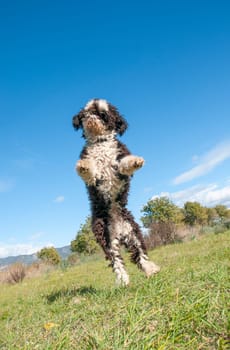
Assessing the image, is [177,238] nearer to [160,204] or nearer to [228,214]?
[160,204]

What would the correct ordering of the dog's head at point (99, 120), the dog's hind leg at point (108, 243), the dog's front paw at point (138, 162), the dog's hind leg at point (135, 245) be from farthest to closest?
the dog's head at point (99, 120) < the dog's hind leg at point (135, 245) < the dog's hind leg at point (108, 243) < the dog's front paw at point (138, 162)

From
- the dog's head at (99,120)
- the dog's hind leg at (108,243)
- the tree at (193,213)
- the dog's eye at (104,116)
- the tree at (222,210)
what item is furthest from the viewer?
the tree at (222,210)

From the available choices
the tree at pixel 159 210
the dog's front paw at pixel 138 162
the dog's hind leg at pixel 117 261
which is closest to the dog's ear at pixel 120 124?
the dog's front paw at pixel 138 162

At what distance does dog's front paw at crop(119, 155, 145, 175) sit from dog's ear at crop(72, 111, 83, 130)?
1250 mm

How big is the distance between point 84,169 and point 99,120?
1047 mm

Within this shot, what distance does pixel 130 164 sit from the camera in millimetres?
5758

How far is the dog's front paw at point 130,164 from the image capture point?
5.70 meters

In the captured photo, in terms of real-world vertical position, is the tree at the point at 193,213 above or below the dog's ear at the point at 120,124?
above

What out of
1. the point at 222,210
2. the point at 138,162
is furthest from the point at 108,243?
the point at 222,210

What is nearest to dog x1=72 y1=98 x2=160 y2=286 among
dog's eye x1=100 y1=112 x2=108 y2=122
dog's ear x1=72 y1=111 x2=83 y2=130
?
dog's eye x1=100 y1=112 x2=108 y2=122

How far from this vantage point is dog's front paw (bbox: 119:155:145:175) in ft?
18.7

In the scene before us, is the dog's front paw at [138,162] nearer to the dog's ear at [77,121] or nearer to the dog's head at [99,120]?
the dog's head at [99,120]

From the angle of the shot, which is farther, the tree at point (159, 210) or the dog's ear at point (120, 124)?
the tree at point (159, 210)

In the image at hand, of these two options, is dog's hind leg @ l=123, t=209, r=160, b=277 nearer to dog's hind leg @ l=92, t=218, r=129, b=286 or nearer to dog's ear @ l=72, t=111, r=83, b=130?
dog's hind leg @ l=92, t=218, r=129, b=286
